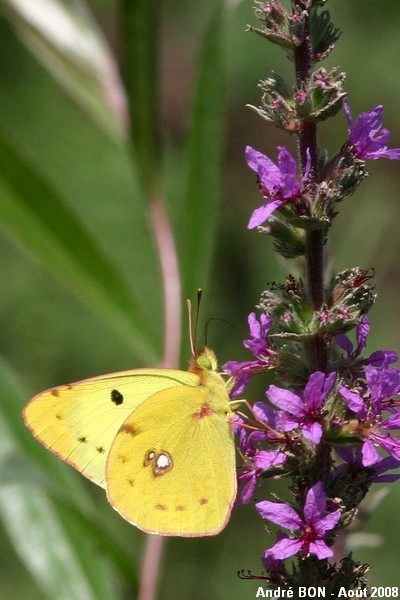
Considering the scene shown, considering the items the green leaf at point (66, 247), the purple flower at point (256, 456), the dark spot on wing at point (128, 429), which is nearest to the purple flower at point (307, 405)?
the purple flower at point (256, 456)

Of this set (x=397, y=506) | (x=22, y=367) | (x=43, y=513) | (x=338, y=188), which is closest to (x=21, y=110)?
(x=22, y=367)

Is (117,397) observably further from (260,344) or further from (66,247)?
(260,344)

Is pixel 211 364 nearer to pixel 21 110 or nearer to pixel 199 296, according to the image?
pixel 199 296

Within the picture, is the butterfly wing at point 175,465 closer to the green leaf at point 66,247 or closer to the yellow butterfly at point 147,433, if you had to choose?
the yellow butterfly at point 147,433

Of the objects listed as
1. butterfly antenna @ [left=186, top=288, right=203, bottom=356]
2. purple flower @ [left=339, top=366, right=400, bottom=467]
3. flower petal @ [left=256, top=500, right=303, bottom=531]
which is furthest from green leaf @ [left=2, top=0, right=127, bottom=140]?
flower petal @ [left=256, top=500, right=303, bottom=531]

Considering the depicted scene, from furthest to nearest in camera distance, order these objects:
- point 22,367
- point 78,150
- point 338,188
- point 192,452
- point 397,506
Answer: point 78,150
point 22,367
point 397,506
point 192,452
point 338,188

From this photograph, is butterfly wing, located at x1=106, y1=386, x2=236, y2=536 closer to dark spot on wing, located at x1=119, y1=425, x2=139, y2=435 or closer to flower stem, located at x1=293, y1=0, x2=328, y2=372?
dark spot on wing, located at x1=119, y1=425, x2=139, y2=435

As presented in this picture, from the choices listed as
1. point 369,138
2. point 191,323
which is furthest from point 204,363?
point 369,138
